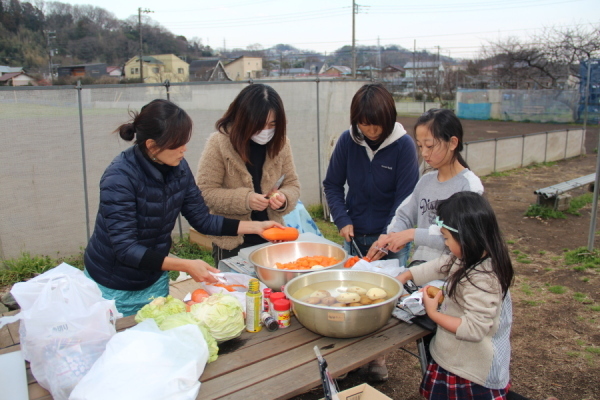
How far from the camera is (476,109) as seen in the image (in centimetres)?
2805

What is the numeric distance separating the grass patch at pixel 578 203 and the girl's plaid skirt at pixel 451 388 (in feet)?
24.4

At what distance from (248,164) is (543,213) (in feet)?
22.3

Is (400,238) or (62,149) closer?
(400,238)

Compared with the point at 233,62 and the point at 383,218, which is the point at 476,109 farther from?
the point at 233,62

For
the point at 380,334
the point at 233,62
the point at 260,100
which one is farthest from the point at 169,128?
the point at 233,62

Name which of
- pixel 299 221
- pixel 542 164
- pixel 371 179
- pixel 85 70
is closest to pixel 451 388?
pixel 371 179

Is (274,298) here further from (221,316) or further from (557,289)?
(557,289)

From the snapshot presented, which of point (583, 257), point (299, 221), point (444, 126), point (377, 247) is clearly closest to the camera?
point (444, 126)

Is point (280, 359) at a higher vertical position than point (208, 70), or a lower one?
lower

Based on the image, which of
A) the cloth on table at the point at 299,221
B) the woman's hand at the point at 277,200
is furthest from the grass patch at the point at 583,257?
the woman's hand at the point at 277,200

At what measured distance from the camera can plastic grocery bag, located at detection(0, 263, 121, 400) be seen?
1644 mm

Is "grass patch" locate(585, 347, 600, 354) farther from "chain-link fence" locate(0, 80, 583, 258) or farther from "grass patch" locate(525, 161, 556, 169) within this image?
"grass patch" locate(525, 161, 556, 169)

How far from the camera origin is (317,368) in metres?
1.79

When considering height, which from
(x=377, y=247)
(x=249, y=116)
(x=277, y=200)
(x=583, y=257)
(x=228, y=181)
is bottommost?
(x=583, y=257)
